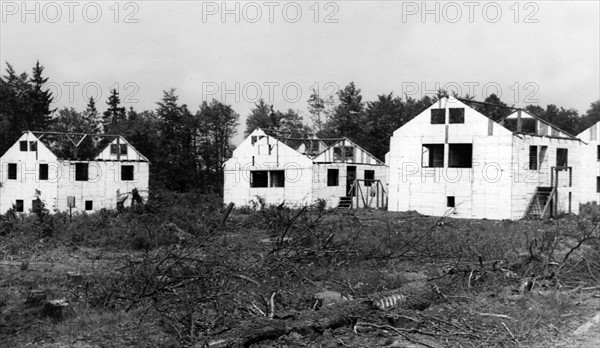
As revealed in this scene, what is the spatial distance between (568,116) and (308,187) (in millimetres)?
54136

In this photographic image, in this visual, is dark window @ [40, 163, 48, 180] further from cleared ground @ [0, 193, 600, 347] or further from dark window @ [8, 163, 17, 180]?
cleared ground @ [0, 193, 600, 347]

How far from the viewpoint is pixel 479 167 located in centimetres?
2844

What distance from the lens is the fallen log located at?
6977mm

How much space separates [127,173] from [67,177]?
4.08 m

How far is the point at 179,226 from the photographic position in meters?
20.8

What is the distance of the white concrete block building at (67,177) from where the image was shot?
37250 mm

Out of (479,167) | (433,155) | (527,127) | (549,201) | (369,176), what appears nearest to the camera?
(549,201)

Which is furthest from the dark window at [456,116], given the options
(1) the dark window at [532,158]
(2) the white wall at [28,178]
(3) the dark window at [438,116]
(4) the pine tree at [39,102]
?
(4) the pine tree at [39,102]

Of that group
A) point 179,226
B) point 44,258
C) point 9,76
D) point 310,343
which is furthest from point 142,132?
point 310,343

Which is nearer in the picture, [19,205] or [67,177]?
[67,177]

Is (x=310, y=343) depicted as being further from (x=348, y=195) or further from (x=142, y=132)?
(x=142, y=132)

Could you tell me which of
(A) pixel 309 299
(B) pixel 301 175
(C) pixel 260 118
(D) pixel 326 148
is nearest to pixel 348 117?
(C) pixel 260 118

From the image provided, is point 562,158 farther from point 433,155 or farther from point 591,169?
point 591,169

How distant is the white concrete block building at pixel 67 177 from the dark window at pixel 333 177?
40.0 feet
